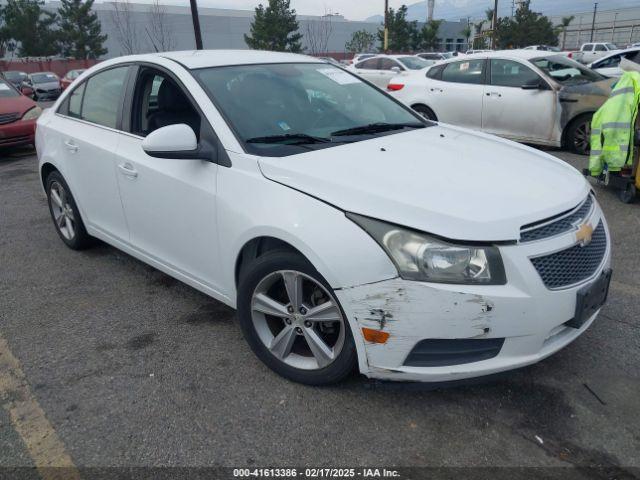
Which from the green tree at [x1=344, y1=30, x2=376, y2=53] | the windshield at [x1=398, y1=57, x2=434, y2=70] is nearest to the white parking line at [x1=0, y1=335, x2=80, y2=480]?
the windshield at [x1=398, y1=57, x2=434, y2=70]

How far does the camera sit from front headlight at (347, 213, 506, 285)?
222 centimetres

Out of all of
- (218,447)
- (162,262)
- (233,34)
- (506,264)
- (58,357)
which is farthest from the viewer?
(233,34)

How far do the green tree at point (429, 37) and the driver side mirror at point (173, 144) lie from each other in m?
57.2

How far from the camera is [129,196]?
11.8 ft

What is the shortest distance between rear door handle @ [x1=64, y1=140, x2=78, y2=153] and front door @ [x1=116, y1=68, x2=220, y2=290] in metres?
0.70

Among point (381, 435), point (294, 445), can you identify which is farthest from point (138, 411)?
point (381, 435)

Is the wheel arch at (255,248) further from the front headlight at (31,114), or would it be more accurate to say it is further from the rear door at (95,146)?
the front headlight at (31,114)

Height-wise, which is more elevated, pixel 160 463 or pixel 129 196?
pixel 129 196

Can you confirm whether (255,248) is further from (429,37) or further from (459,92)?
(429,37)

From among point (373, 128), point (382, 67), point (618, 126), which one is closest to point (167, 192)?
point (373, 128)

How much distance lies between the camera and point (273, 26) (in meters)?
45.9

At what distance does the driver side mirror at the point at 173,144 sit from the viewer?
2.87 metres

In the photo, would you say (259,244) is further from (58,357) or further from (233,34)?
→ (233,34)

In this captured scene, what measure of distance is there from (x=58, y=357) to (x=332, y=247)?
1.88 m
